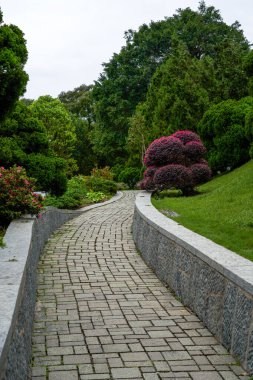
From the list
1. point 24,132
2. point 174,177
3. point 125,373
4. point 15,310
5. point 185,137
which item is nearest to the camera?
point 15,310

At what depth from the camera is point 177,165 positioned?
2030 centimetres

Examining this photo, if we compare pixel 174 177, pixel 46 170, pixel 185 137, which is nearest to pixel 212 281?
pixel 46 170

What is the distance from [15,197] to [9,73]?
7.39 ft

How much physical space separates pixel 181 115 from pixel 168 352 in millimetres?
24302

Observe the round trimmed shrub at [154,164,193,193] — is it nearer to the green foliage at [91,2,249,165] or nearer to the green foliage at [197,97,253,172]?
the green foliage at [197,97,253,172]

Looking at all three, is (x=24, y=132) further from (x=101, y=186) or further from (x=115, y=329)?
(x=101, y=186)

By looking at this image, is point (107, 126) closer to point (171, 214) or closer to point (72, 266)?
point (171, 214)

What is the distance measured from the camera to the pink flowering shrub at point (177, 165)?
20031mm

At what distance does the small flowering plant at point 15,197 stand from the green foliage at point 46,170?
2.31 meters

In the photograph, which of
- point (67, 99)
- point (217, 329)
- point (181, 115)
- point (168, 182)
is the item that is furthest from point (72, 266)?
point (67, 99)

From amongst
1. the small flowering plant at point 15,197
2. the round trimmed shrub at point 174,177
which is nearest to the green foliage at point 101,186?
the round trimmed shrub at point 174,177

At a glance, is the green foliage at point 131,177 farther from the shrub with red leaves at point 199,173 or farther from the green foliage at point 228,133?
the shrub with red leaves at point 199,173

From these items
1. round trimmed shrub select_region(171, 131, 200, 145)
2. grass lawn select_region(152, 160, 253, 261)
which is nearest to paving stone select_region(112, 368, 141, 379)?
grass lawn select_region(152, 160, 253, 261)

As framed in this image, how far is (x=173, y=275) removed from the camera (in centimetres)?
673
